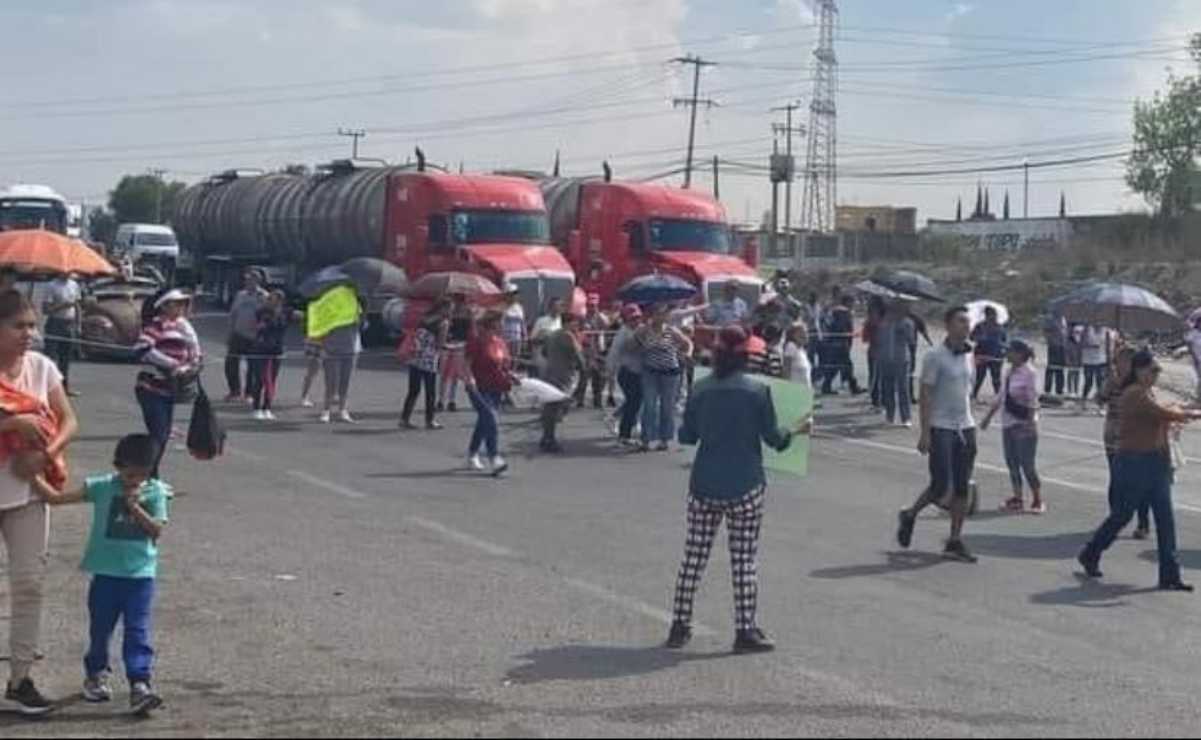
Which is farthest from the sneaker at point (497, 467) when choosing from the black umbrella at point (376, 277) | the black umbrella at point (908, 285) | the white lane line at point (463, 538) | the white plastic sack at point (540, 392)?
the black umbrella at point (376, 277)

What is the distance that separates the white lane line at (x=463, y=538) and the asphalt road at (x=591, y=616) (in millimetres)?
46

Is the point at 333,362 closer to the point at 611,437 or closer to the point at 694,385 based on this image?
the point at 611,437

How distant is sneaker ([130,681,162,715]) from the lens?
8.34 m

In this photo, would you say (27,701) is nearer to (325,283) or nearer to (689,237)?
(325,283)

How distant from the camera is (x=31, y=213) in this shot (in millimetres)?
47656

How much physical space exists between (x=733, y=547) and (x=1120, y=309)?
16.0 m

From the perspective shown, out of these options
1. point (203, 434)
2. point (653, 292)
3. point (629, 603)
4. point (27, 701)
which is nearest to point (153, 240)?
point (653, 292)

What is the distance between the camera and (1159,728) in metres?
8.80

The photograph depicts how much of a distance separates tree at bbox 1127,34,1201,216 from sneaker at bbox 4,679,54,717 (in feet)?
314

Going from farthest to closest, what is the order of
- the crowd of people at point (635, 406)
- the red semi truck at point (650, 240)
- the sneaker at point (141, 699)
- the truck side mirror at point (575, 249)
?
the truck side mirror at point (575, 249) → the red semi truck at point (650, 240) → the crowd of people at point (635, 406) → the sneaker at point (141, 699)

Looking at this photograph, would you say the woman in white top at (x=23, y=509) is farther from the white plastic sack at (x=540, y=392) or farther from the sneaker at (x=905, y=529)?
the white plastic sack at (x=540, y=392)

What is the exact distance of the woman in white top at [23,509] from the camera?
27.6 feet

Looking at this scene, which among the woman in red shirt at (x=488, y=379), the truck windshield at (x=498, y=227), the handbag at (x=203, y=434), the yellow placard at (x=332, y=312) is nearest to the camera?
the handbag at (x=203, y=434)

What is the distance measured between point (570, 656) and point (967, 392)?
542 centimetres
